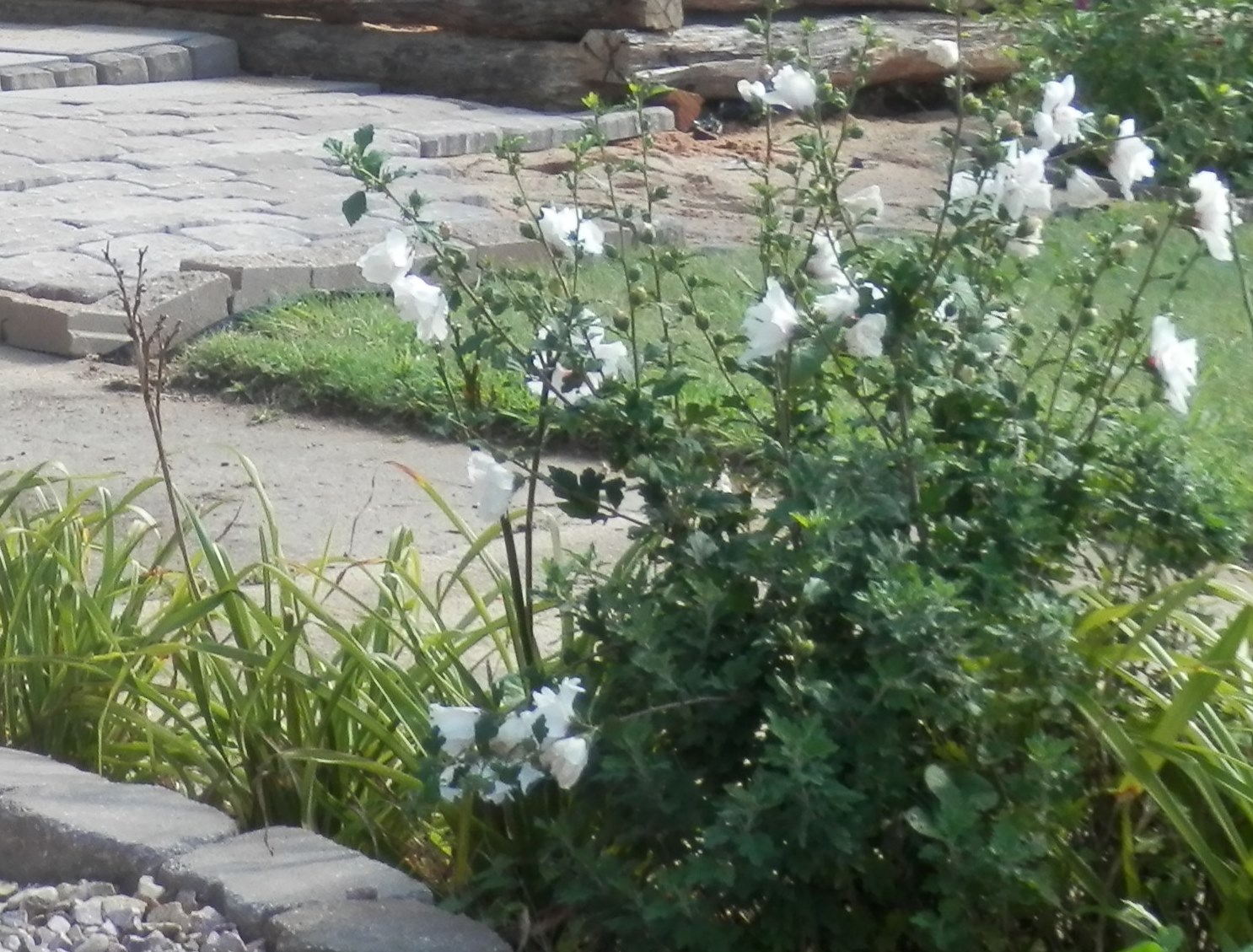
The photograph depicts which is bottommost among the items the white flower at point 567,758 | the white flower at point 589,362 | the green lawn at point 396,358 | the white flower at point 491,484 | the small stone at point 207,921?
the green lawn at point 396,358

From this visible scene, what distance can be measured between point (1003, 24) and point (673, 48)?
1641 millimetres

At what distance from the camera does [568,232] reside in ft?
8.06

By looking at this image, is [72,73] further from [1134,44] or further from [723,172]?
[1134,44]

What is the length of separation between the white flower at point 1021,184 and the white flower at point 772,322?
0.33 m

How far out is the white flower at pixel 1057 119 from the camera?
2.38 meters

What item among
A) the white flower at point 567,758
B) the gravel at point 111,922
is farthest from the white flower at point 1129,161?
the gravel at point 111,922

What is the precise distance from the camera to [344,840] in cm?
274

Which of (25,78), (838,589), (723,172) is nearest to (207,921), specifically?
(838,589)

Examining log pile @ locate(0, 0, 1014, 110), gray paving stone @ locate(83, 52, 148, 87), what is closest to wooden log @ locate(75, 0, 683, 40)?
log pile @ locate(0, 0, 1014, 110)

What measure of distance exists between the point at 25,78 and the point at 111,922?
8.33 m

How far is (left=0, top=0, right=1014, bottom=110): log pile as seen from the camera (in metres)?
9.89

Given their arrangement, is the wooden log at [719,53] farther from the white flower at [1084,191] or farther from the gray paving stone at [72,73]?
the white flower at [1084,191]

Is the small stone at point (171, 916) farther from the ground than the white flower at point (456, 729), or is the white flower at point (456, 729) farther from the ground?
the white flower at point (456, 729)

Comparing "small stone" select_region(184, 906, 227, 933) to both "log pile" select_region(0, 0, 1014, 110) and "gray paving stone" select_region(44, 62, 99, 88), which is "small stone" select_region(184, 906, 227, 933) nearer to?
"log pile" select_region(0, 0, 1014, 110)
